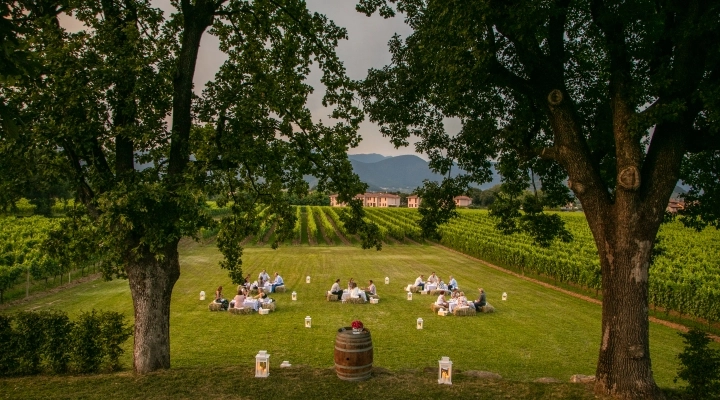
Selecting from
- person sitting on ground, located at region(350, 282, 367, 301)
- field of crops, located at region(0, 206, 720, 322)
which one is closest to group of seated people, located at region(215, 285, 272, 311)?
field of crops, located at region(0, 206, 720, 322)

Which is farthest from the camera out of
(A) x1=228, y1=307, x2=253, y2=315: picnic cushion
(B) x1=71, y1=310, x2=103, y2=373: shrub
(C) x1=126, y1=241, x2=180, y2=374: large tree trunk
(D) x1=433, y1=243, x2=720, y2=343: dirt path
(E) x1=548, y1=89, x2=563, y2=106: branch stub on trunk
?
(D) x1=433, y1=243, x2=720, y2=343: dirt path

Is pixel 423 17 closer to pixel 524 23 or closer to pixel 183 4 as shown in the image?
pixel 524 23

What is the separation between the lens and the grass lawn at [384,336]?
9.66 metres

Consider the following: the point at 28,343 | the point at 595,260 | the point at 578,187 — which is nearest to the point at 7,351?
the point at 28,343

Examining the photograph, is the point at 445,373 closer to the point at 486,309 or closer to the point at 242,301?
the point at 486,309

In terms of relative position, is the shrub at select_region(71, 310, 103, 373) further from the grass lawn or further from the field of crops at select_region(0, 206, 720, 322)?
the field of crops at select_region(0, 206, 720, 322)

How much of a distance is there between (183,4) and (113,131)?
3.25m

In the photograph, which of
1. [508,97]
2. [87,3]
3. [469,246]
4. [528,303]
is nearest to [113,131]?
[87,3]

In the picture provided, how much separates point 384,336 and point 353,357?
6.83 meters

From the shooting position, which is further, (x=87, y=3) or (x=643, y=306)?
(x=87, y=3)

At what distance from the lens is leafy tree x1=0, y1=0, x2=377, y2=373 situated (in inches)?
343

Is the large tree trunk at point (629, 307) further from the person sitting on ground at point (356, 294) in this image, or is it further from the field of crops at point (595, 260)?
the person sitting on ground at point (356, 294)

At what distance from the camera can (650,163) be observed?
8.35 metres

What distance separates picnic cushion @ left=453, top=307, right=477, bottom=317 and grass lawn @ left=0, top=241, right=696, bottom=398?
402mm
